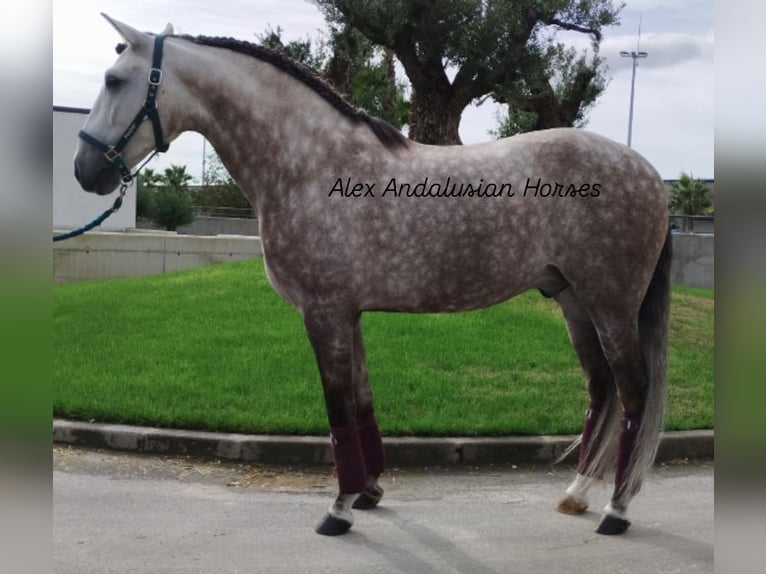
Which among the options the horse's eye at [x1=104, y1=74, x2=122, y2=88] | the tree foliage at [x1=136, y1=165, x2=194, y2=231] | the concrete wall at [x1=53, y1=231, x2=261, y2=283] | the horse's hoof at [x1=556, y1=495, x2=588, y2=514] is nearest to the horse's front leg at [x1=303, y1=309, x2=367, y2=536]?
the horse's hoof at [x1=556, y1=495, x2=588, y2=514]

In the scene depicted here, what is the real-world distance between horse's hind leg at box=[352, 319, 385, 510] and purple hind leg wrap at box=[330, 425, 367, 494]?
34cm

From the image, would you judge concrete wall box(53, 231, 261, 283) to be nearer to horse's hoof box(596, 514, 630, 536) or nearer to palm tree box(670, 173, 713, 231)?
horse's hoof box(596, 514, 630, 536)

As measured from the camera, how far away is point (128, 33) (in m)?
3.08

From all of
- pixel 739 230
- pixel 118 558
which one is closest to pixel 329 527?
pixel 118 558

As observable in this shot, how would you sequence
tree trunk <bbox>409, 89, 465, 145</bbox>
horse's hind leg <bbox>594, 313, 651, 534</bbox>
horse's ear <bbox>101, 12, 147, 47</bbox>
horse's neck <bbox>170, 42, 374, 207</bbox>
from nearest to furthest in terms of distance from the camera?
horse's ear <bbox>101, 12, 147, 47</bbox>, horse's neck <bbox>170, 42, 374, 207</bbox>, horse's hind leg <bbox>594, 313, 651, 534</bbox>, tree trunk <bbox>409, 89, 465, 145</bbox>

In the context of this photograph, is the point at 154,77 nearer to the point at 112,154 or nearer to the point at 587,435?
the point at 112,154

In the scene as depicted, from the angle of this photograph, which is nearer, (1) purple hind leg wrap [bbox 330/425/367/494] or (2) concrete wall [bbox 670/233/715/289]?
(1) purple hind leg wrap [bbox 330/425/367/494]

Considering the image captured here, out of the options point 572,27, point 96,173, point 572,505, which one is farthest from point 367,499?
point 572,27

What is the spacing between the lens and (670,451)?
4.96 meters

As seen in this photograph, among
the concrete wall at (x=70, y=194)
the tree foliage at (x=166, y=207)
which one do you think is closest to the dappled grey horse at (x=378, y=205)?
the concrete wall at (x=70, y=194)

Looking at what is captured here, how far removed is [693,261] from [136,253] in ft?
36.5

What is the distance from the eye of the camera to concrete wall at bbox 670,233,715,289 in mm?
13945

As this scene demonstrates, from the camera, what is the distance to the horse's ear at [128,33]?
305 centimetres

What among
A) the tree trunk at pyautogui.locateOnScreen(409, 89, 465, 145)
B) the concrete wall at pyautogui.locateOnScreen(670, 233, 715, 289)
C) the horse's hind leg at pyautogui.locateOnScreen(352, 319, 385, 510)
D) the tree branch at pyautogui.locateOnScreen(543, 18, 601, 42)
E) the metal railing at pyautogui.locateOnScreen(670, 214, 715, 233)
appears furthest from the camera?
the metal railing at pyautogui.locateOnScreen(670, 214, 715, 233)
